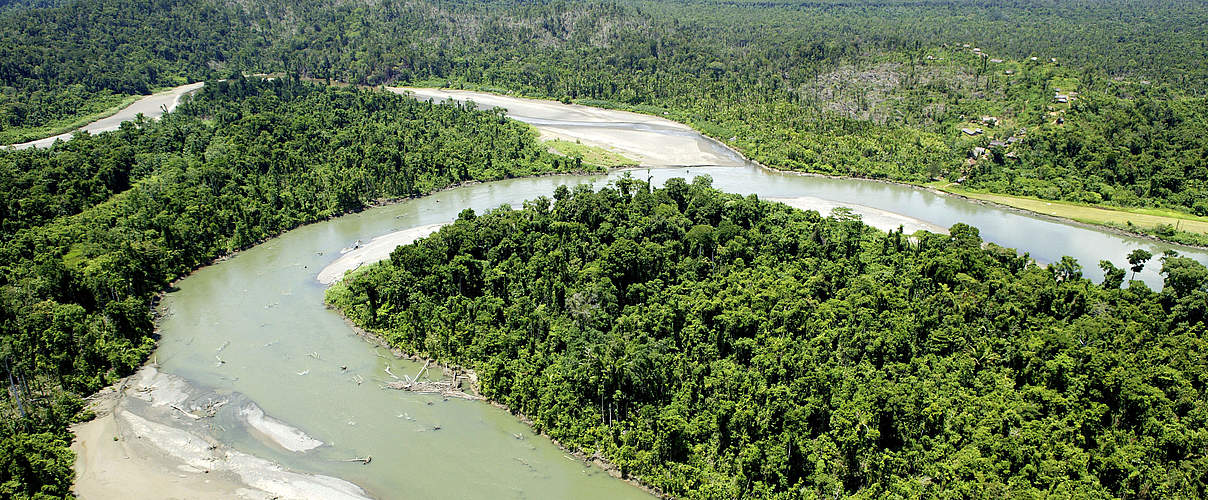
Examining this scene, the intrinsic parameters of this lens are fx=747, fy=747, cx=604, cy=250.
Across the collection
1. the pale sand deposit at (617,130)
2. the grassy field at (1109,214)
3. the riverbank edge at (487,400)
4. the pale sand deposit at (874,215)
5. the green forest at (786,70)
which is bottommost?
the riverbank edge at (487,400)

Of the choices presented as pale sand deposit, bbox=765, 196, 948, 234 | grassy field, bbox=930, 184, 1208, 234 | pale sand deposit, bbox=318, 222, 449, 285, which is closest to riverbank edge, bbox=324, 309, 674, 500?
pale sand deposit, bbox=318, 222, 449, 285

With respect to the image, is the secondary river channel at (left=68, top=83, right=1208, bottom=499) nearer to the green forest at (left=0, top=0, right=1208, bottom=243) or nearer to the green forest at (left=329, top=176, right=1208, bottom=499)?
the green forest at (left=329, top=176, right=1208, bottom=499)

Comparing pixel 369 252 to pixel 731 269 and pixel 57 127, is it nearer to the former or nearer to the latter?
pixel 731 269

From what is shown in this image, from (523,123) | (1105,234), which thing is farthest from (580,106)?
(1105,234)

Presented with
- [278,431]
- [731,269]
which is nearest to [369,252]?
[278,431]

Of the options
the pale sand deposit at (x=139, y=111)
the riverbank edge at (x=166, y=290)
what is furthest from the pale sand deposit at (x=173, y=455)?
the pale sand deposit at (x=139, y=111)

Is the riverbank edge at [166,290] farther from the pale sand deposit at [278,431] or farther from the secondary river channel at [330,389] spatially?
the pale sand deposit at [278,431]

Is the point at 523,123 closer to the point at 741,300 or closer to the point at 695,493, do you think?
the point at 741,300

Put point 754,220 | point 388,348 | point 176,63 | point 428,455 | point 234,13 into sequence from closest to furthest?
point 428,455 < point 388,348 < point 754,220 < point 176,63 < point 234,13
